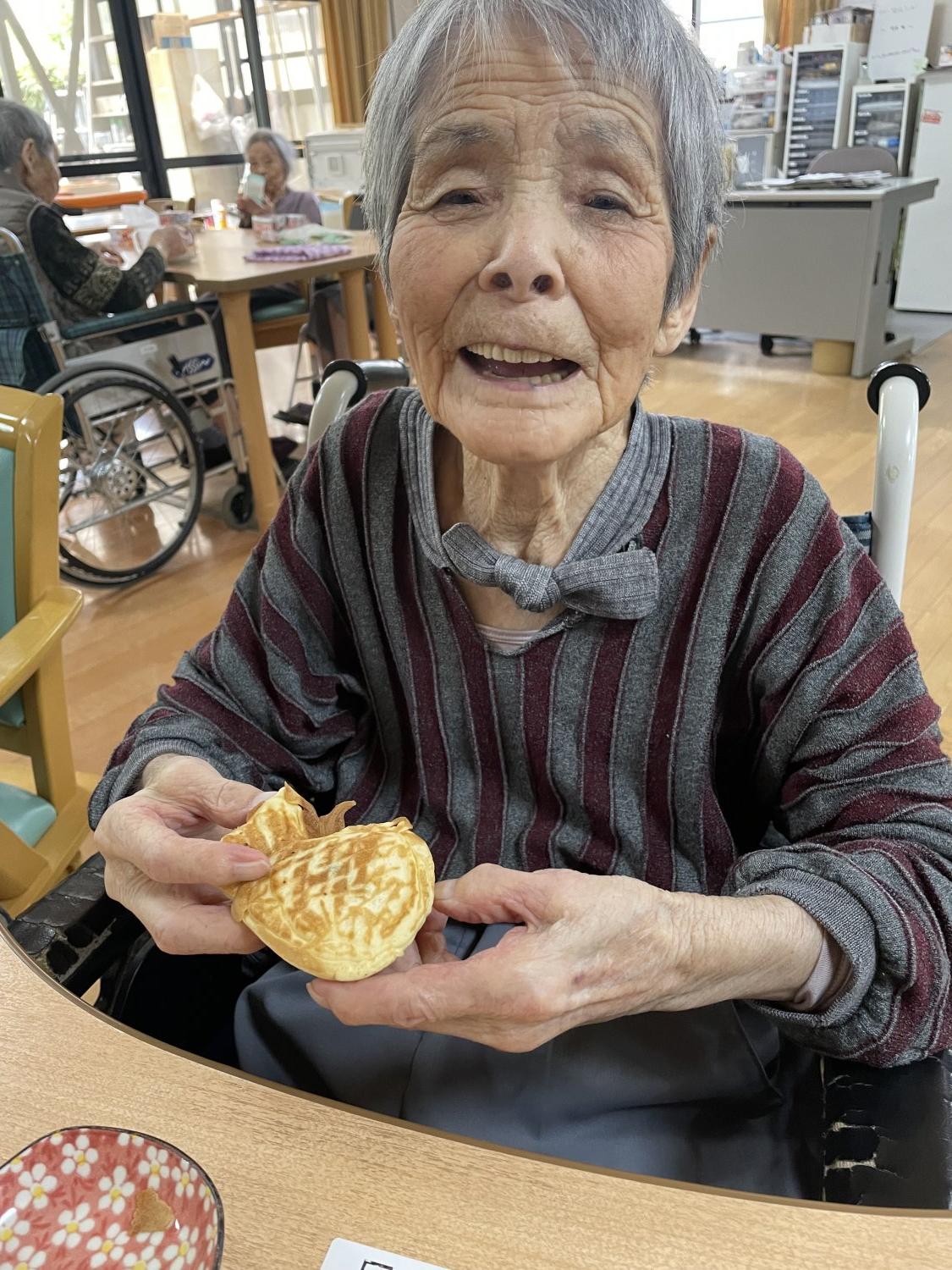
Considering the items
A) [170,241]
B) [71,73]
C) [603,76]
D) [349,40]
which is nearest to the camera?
[603,76]

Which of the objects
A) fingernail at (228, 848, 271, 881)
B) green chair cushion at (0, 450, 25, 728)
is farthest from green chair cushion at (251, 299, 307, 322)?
fingernail at (228, 848, 271, 881)

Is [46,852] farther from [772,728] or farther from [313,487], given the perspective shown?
[772,728]

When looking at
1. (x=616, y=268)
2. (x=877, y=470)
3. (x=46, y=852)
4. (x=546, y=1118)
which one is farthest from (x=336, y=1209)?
(x=46, y=852)

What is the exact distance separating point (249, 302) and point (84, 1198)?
370cm

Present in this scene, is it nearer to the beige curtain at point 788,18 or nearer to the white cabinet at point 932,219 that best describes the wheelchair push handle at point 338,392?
the white cabinet at point 932,219

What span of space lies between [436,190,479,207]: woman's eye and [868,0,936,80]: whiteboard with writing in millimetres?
7196

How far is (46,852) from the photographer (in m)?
1.44

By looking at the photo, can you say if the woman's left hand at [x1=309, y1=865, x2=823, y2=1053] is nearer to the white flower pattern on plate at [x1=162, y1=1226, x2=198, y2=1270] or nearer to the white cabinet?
the white flower pattern on plate at [x1=162, y1=1226, x2=198, y2=1270]

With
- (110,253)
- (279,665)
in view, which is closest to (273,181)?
(110,253)

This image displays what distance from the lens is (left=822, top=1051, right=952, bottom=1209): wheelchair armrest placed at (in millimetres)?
600

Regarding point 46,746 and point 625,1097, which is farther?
point 46,746

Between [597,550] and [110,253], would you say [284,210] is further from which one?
[597,550]

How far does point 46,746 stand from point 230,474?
3272mm

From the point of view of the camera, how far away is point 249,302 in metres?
3.73
